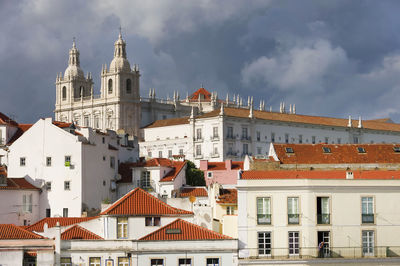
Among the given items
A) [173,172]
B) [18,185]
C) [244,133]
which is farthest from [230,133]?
[18,185]

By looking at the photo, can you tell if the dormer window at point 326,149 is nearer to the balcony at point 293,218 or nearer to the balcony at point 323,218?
the balcony at point 323,218

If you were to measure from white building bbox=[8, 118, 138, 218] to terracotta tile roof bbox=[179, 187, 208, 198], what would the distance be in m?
6.93

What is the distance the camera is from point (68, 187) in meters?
85.1

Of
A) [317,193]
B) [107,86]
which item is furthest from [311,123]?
[317,193]

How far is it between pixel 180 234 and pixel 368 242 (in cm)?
1118

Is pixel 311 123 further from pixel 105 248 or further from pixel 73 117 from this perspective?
pixel 105 248

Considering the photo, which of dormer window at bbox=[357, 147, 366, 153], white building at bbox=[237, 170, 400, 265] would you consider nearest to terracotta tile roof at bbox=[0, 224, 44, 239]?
white building at bbox=[237, 170, 400, 265]

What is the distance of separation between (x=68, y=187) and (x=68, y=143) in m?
4.01

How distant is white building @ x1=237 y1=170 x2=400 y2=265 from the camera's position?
179 feet

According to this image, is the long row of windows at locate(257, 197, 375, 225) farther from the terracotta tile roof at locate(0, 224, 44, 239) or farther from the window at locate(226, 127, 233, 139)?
the window at locate(226, 127, 233, 139)

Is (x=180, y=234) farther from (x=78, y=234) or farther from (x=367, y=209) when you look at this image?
(x=367, y=209)

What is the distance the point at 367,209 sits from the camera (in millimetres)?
55438

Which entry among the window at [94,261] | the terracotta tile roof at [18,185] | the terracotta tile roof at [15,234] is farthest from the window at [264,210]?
the terracotta tile roof at [18,185]

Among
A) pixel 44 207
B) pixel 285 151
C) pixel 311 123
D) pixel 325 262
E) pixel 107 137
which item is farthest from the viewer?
pixel 311 123
